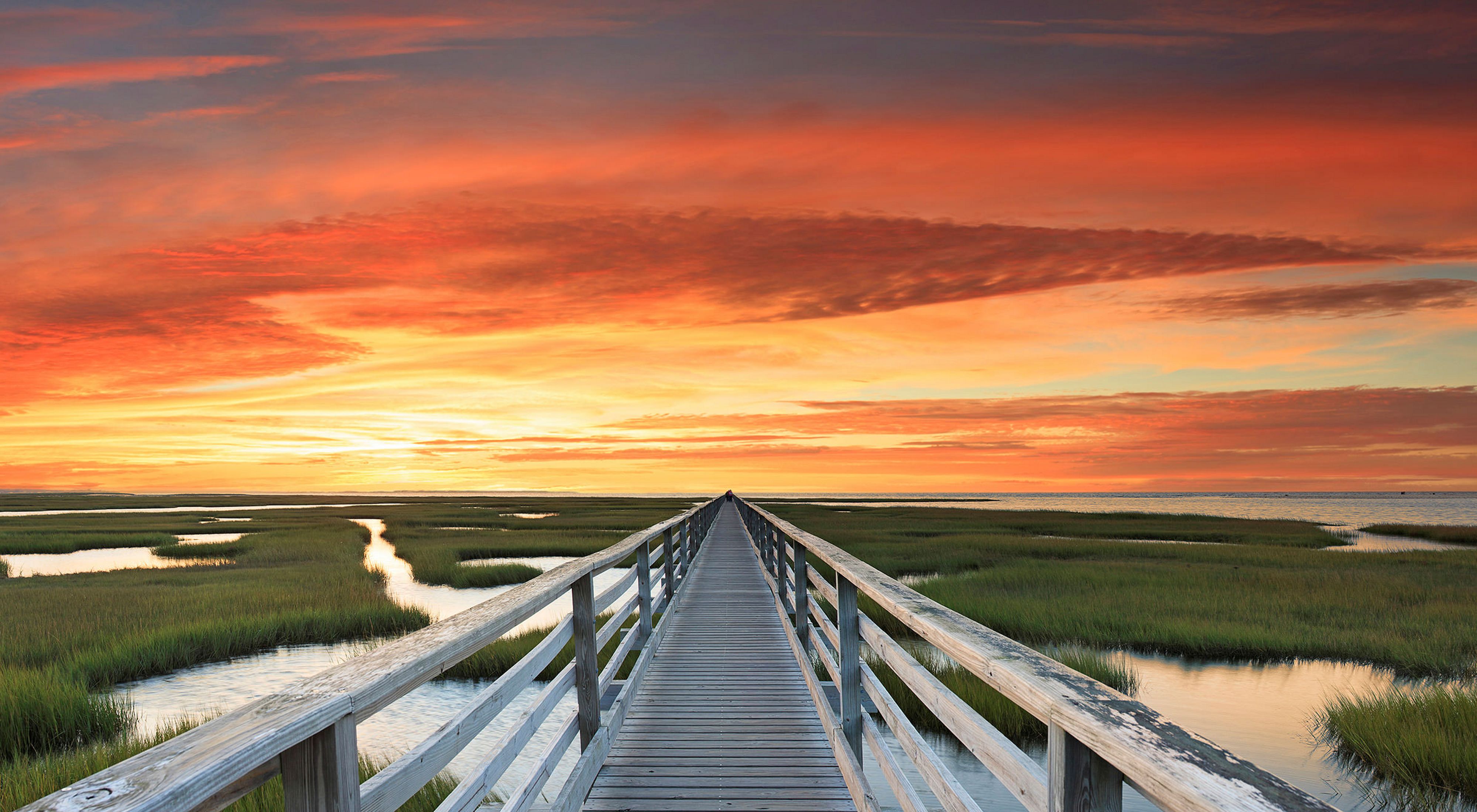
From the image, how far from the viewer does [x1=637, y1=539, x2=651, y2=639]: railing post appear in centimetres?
805

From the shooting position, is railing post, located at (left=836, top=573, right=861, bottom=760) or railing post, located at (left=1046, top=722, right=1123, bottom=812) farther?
railing post, located at (left=836, top=573, right=861, bottom=760)

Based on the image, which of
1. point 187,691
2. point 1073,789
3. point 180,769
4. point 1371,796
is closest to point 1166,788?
point 1073,789

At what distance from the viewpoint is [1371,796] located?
7.08 m

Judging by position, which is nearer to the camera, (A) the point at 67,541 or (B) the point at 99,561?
(B) the point at 99,561

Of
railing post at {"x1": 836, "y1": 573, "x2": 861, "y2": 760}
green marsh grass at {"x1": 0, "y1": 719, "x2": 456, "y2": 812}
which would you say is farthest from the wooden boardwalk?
green marsh grass at {"x1": 0, "y1": 719, "x2": 456, "y2": 812}


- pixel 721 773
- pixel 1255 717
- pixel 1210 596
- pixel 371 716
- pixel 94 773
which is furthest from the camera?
pixel 1210 596

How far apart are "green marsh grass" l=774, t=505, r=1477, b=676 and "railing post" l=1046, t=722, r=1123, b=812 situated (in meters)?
11.6

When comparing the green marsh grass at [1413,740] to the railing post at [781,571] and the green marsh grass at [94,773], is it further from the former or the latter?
the green marsh grass at [94,773]

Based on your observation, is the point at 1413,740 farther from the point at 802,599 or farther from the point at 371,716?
the point at 371,716

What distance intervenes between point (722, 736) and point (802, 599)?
7.78ft

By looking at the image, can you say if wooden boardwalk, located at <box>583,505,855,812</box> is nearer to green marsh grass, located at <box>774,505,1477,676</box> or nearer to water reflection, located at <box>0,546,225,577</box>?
green marsh grass, located at <box>774,505,1477,676</box>

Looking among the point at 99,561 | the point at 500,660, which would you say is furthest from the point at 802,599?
the point at 99,561

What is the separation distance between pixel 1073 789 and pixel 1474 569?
27.1 meters

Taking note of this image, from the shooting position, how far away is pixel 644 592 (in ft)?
26.6
